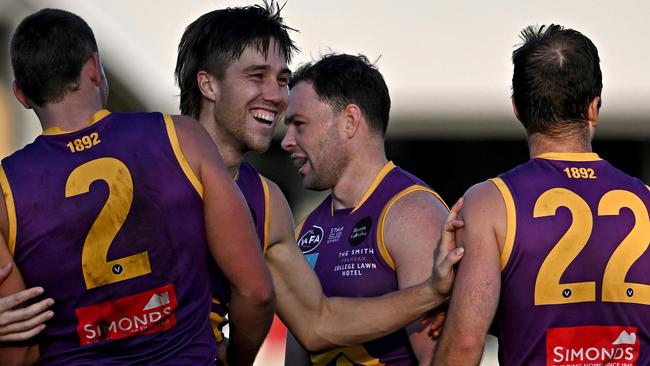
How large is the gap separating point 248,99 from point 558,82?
1383 millimetres

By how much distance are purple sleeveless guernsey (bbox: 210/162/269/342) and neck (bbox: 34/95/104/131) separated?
33.7 inches

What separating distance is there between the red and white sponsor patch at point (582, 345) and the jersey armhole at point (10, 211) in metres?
1.94

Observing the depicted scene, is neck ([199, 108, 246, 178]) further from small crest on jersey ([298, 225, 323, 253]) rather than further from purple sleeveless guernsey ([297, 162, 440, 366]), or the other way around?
small crest on jersey ([298, 225, 323, 253])

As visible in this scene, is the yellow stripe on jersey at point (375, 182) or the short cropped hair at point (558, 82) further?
the yellow stripe on jersey at point (375, 182)

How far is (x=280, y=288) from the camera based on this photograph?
17.4ft

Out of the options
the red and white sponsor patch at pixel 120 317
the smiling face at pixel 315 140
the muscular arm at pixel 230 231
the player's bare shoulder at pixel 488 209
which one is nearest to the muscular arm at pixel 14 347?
the red and white sponsor patch at pixel 120 317

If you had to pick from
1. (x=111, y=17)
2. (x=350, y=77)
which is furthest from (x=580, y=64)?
(x=111, y=17)

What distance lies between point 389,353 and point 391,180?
0.89 meters

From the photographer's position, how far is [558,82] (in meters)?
4.60

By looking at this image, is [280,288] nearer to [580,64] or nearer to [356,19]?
[580,64]

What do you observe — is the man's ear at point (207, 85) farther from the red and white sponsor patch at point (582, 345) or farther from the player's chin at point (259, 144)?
the red and white sponsor patch at point (582, 345)

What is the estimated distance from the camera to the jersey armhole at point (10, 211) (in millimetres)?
4148

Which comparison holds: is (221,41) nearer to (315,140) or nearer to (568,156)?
(315,140)

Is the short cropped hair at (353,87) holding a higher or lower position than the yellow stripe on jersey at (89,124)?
lower
